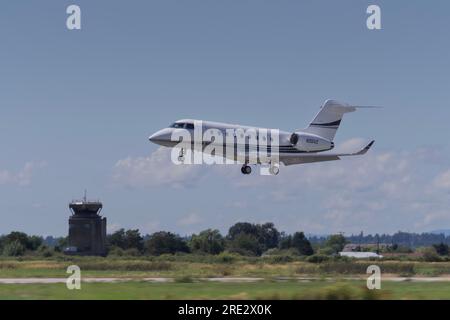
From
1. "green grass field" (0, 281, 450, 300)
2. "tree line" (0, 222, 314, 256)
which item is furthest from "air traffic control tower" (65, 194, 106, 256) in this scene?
"green grass field" (0, 281, 450, 300)

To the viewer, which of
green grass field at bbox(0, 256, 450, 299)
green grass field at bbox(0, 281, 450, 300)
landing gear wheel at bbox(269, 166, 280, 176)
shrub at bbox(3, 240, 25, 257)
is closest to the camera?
green grass field at bbox(0, 281, 450, 300)

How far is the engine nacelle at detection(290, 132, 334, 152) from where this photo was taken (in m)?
74.5

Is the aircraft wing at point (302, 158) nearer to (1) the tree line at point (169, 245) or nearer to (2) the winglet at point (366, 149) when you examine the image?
(2) the winglet at point (366, 149)

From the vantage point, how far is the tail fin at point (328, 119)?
3287 inches

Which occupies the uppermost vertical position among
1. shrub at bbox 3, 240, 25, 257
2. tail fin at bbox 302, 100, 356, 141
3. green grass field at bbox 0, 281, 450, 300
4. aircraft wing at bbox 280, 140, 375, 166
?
tail fin at bbox 302, 100, 356, 141

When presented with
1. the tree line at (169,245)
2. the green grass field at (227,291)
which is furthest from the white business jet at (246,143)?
the tree line at (169,245)

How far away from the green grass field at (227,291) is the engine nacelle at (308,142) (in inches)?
887

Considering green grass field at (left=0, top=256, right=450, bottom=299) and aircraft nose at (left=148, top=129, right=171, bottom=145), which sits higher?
aircraft nose at (left=148, top=129, right=171, bottom=145)

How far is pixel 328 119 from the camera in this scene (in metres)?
83.6

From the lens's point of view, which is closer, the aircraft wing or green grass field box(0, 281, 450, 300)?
green grass field box(0, 281, 450, 300)

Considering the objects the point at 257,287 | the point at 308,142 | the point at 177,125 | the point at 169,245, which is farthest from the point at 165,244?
the point at 257,287

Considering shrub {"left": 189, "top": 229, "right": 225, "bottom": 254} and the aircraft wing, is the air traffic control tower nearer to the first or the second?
shrub {"left": 189, "top": 229, "right": 225, "bottom": 254}

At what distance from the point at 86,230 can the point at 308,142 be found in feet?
209

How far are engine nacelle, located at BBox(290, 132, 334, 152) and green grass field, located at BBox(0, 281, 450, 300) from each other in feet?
73.9
